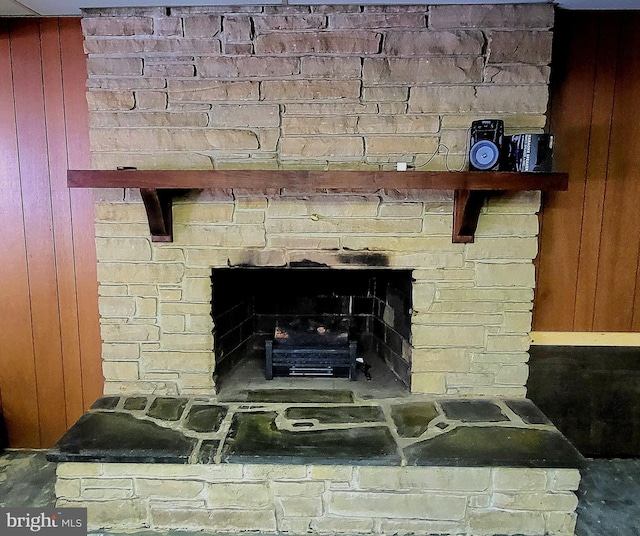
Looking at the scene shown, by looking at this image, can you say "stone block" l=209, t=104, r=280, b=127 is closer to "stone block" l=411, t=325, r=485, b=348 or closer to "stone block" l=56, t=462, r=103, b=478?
"stone block" l=411, t=325, r=485, b=348

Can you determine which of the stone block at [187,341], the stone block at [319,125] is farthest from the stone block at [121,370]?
the stone block at [319,125]

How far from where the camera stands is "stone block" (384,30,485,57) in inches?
74.4

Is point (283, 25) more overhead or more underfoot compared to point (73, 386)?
more overhead

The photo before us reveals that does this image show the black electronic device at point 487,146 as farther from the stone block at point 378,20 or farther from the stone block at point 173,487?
the stone block at point 173,487

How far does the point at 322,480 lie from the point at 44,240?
1.73m

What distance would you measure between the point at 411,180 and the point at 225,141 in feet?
2.68

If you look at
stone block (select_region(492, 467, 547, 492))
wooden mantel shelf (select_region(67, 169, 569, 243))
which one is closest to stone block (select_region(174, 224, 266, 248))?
wooden mantel shelf (select_region(67, 169, 569, 243))

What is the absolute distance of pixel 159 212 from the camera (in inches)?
74.7

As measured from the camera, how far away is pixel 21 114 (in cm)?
A: 212

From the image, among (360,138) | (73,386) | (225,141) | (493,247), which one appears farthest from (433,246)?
(73,386)

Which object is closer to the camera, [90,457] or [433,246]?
[90,457]

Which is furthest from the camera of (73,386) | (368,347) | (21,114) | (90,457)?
(368,347)

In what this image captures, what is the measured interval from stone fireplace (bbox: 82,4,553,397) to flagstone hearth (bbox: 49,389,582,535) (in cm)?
39

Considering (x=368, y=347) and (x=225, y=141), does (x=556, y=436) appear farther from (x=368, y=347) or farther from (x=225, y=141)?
(x=225, y=141)
